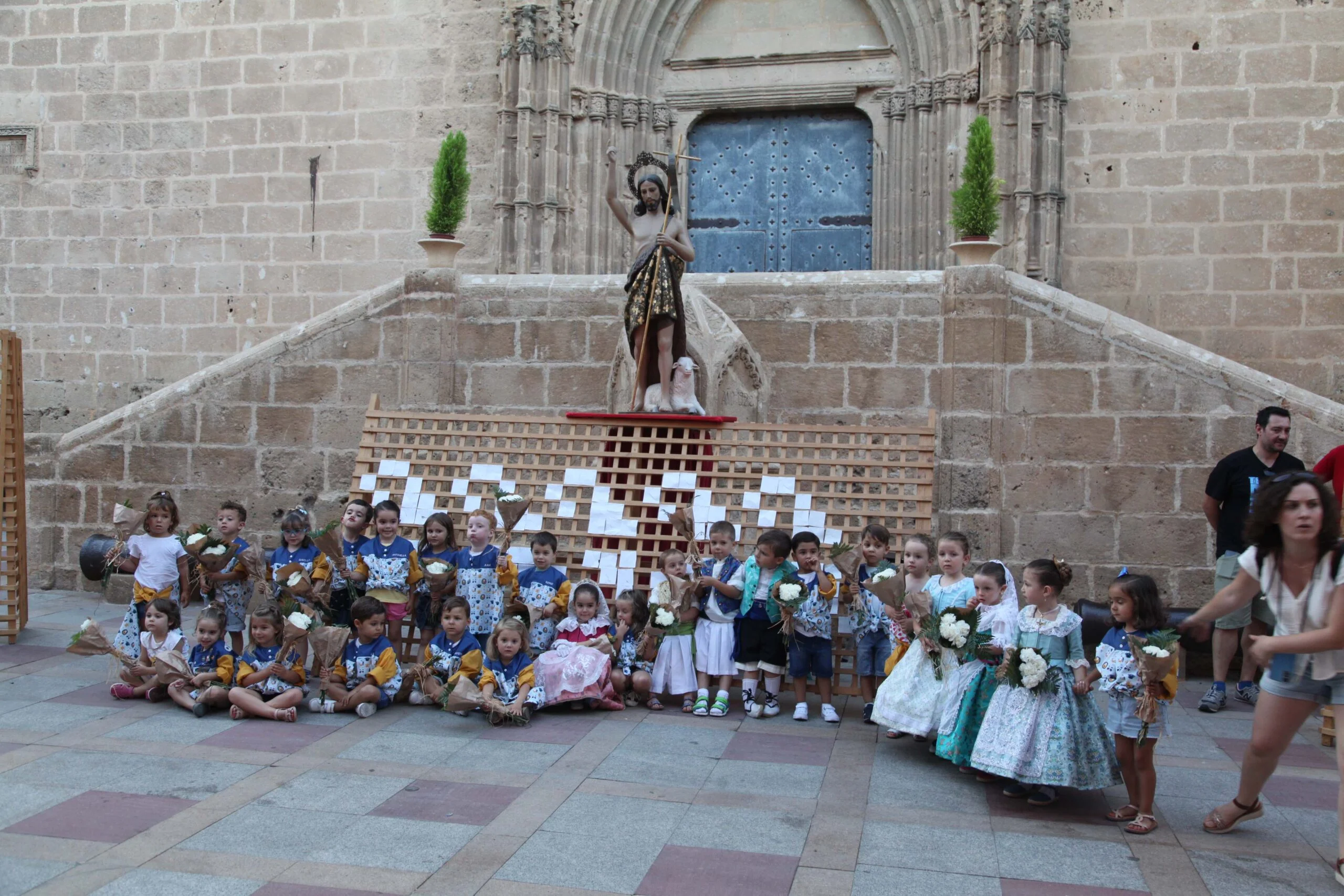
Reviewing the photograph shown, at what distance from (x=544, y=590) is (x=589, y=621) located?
1.10ft

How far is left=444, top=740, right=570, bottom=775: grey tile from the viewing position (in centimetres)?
541

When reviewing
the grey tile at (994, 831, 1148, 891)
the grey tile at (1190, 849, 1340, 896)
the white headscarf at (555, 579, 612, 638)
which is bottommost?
the grey tile at (994, 831, 1148, 891)

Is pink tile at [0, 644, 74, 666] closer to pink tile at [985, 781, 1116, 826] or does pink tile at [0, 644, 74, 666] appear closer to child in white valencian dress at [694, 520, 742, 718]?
child in white valencian dress at [694, 520, 742, 718]

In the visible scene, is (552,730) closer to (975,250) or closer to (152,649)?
(152,649)

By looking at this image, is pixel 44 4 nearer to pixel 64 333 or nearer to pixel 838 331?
pixel 64 333

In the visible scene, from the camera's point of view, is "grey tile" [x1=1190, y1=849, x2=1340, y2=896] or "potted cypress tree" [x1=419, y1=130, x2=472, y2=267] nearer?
"grey tile" [x1=1190, y1=849, x2=1340, y2=896]

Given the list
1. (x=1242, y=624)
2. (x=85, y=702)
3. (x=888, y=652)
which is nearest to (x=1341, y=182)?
(x=1242, y=624)

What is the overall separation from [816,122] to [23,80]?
366 inches

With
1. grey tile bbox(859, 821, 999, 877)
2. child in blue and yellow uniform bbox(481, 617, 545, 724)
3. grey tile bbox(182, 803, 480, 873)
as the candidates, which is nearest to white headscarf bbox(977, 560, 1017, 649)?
grey tile bbox(859, 821, 999, 877)

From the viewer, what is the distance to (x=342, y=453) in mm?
9844

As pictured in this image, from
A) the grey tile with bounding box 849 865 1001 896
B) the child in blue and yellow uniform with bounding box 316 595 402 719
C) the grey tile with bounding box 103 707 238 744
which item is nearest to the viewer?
the grey tile with bounding box 849 865 1001 896

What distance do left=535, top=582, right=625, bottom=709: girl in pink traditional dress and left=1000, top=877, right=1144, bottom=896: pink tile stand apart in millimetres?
2726

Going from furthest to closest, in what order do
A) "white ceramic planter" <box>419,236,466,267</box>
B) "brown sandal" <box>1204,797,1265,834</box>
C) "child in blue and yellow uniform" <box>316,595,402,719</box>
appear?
"white ceramic planter" <box>419,236,466,267</box>, "child in blue and yellow uniform" <box>316,595,402,719</box>, "brown sandal" <box>1204,797,1265,834</box>

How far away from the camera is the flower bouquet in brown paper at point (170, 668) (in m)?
6.30
